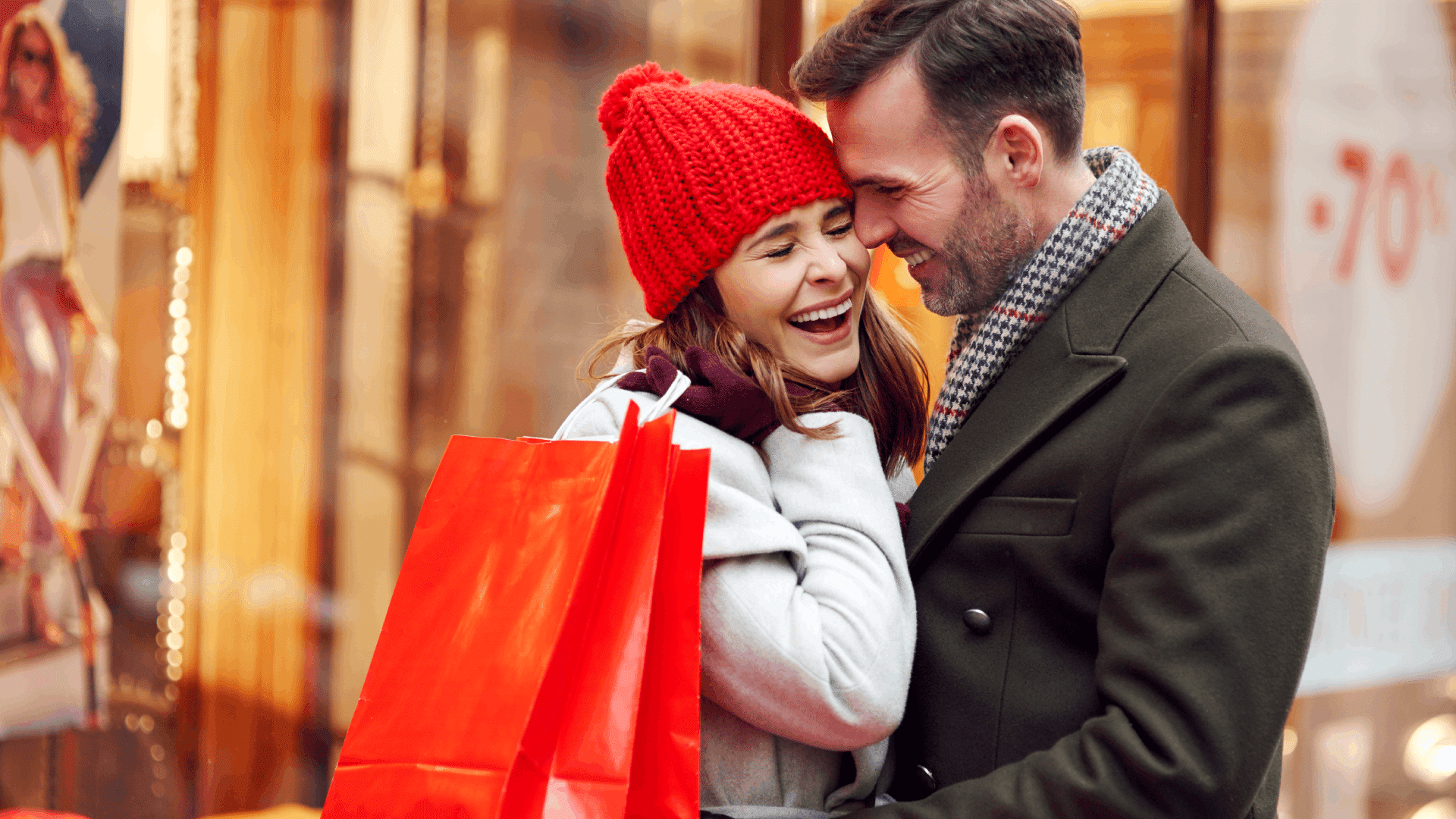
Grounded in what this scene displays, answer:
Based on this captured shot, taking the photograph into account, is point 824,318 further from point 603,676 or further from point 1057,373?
point 603,676

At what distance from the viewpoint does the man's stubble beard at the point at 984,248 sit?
1.86 m

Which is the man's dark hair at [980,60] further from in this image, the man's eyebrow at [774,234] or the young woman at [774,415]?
the man's eyebrow at [774,234]

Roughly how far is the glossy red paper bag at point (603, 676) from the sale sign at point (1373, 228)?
4.16 meters

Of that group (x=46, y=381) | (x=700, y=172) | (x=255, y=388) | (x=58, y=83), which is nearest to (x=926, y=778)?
(x=700, y=172)

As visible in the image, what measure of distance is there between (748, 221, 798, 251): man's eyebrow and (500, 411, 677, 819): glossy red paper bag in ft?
1.53

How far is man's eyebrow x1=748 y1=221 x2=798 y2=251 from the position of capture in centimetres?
179

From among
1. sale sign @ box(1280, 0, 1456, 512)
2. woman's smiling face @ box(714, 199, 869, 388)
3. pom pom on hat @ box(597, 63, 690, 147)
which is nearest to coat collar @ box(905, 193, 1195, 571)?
woman's smiling face @ box(714, 199, 869, 388)

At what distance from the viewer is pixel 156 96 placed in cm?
299

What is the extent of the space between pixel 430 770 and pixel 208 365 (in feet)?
6.91

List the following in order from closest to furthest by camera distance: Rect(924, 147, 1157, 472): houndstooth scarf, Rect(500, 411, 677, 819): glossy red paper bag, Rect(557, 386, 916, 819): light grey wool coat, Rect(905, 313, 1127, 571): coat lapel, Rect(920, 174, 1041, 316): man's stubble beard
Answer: Rect(500, 411, 677, 819): glossy red paper bag, Rect(557, 386, 916, 819): light grey wool coat, Rect(905, 313, 1127, 571): coat lapel, Rect(924, 147, 1157, 472): houndstooth scarf, Rect(920, 174, 1041, 316): man's stubble beard

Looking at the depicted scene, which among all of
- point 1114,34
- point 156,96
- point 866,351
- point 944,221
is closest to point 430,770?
point 866,351

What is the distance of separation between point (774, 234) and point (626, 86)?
1.26 feet

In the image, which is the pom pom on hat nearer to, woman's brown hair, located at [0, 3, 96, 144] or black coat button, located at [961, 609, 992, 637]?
black coat button, located at [961, 609, 992, 637]

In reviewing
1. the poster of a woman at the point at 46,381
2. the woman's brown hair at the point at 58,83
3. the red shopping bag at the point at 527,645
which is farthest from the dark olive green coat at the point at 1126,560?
the woman's brown hair at the point at 58,83
